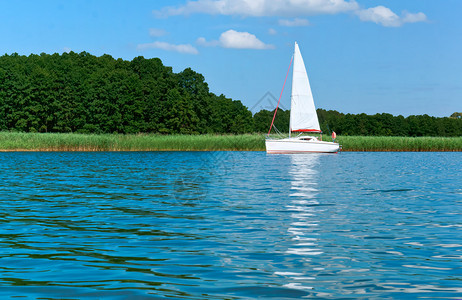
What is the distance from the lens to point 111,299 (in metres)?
5.96

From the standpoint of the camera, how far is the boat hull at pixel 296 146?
5231 centimetres

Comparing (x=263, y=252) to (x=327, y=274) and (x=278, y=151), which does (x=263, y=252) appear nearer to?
(x=327, y=274)

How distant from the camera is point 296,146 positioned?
5275 centimetres

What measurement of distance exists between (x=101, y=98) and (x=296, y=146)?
39.1 m

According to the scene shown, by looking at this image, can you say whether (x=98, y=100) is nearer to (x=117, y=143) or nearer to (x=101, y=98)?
(x=101, y=98)

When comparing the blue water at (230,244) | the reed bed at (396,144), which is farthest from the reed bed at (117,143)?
the blue water at (230,244)

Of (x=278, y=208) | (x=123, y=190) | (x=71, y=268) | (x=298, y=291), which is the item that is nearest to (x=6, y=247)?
(x=71, y=268)

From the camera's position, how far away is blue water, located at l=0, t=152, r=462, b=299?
21.4 feet

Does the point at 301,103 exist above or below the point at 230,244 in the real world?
above

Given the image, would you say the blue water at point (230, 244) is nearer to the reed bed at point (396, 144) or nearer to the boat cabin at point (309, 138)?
the boat cabin at point (309, 138)

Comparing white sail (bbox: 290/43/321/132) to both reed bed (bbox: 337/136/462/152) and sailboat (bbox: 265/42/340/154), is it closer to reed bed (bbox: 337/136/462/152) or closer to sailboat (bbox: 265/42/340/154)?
sailboat (bbox: 265/42/340/154)

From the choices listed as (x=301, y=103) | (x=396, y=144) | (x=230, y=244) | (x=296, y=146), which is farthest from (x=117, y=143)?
(x=230, y=244)

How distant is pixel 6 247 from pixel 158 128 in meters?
76.6

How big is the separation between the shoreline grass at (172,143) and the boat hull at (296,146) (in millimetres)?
5767
